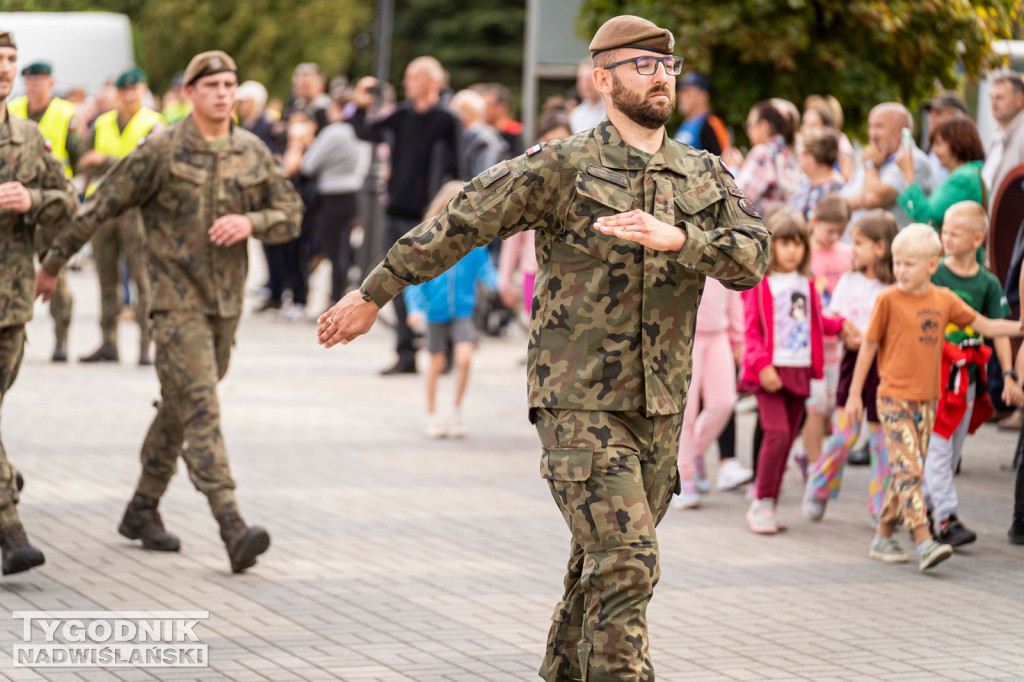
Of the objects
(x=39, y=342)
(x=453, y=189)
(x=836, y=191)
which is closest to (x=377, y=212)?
(x=39, y=342)

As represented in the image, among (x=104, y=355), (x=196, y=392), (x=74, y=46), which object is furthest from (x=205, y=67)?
(x=74, y=46)

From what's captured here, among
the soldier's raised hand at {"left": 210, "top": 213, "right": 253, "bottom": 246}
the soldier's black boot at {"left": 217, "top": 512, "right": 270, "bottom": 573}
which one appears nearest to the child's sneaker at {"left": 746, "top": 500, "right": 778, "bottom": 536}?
the soldier's black boot at {"left": 217, "top": 512, "right": 270, "bottom": 573}

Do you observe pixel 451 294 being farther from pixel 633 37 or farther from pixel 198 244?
pixel 633 37

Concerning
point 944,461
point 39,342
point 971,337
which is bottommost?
point 39,342

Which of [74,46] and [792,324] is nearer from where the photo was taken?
[792,324]

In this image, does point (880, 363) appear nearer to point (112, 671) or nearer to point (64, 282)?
point (112, 671)

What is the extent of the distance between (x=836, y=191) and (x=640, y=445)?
5817mm

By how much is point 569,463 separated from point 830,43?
30.8ft

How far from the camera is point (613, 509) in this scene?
486 centimetres

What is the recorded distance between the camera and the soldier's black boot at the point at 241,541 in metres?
7.20

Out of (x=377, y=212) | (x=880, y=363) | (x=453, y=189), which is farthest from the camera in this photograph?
(x=377, y=212)

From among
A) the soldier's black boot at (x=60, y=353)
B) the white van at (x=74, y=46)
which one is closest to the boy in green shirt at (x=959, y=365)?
the soldier's black boot at (x=60, y=353)

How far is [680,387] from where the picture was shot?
16.6ft

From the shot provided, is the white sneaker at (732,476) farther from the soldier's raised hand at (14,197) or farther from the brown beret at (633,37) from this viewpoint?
the brown beret at (633,37)
